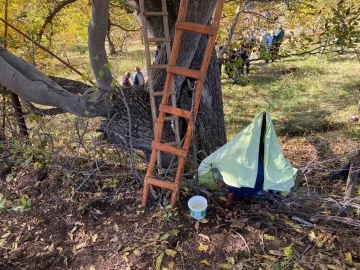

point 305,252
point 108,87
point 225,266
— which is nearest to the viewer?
point 225,266

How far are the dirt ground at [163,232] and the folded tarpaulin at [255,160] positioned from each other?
362 mm

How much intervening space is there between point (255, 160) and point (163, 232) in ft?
3.34

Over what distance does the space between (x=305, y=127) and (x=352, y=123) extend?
3.51 feet

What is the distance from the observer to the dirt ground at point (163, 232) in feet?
7.91

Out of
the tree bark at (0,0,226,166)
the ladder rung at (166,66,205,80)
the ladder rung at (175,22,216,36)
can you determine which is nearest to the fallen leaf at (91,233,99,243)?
the tree bark at (0,0,226,166)

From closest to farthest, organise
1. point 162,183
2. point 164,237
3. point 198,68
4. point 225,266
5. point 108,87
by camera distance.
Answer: point 225,266, point 164,237, point 162,183, point 108,87, point 198,68

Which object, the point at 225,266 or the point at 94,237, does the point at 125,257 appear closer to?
the point at 94,237

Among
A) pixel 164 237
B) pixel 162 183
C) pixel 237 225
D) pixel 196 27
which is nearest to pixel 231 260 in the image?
pixel 237 225

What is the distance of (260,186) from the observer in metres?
2.71

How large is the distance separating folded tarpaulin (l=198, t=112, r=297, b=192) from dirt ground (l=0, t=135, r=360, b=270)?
1.19 feet

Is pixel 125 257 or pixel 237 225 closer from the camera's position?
pixel 125 257

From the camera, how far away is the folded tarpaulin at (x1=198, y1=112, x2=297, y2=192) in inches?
101

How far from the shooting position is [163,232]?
2617 millimetres

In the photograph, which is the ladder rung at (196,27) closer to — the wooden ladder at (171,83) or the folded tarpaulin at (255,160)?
the wooden ladder at (171,83)
